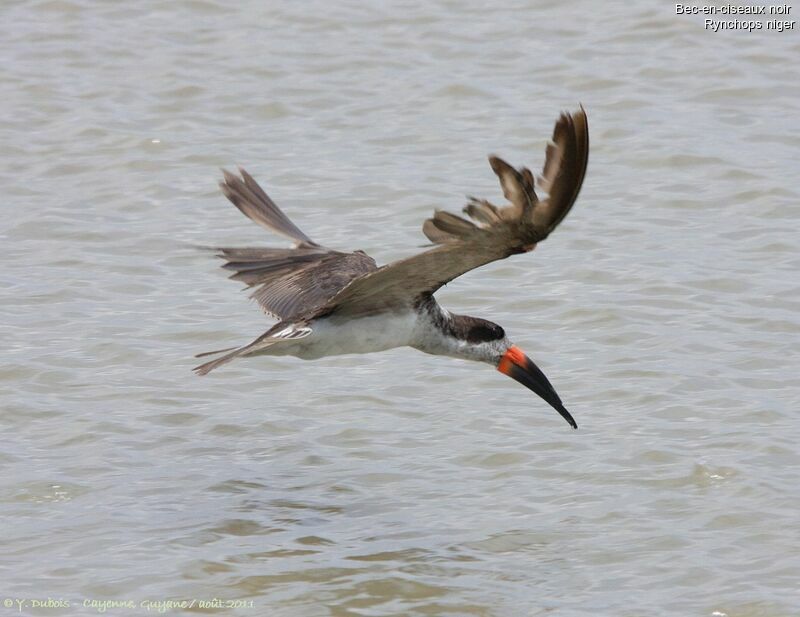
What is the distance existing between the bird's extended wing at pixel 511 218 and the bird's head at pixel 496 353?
95 cm

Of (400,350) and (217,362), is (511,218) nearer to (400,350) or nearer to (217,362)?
(217,362)

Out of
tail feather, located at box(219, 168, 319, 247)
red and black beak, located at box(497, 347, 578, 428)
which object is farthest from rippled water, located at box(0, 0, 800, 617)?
tail feather, located at box(219, 168, 319, 247)

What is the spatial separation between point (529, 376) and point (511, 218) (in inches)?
82.4

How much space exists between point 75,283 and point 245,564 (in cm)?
350

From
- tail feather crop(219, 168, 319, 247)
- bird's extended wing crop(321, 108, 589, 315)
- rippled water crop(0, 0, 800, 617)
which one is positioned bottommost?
rippled water crop(0, 0, 800, 617)

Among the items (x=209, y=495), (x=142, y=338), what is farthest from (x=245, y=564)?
(x=142, y=338)

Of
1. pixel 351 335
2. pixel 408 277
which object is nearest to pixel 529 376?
pixel 351 335

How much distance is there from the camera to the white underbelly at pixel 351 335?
24.4ft

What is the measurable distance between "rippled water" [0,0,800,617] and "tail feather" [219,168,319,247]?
2.96 ft

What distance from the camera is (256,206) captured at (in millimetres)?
8422

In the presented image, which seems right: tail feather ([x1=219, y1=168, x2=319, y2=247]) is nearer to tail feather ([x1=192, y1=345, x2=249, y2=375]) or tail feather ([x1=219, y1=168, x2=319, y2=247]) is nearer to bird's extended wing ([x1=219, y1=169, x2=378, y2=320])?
bird's extended wing ([x1=219, y1=169, x2=378, y2=320])

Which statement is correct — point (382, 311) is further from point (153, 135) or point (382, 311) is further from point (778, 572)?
point (153, 135)

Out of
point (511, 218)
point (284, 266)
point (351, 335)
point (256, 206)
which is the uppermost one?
point (511, 218)

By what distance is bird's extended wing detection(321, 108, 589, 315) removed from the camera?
5.60 m
